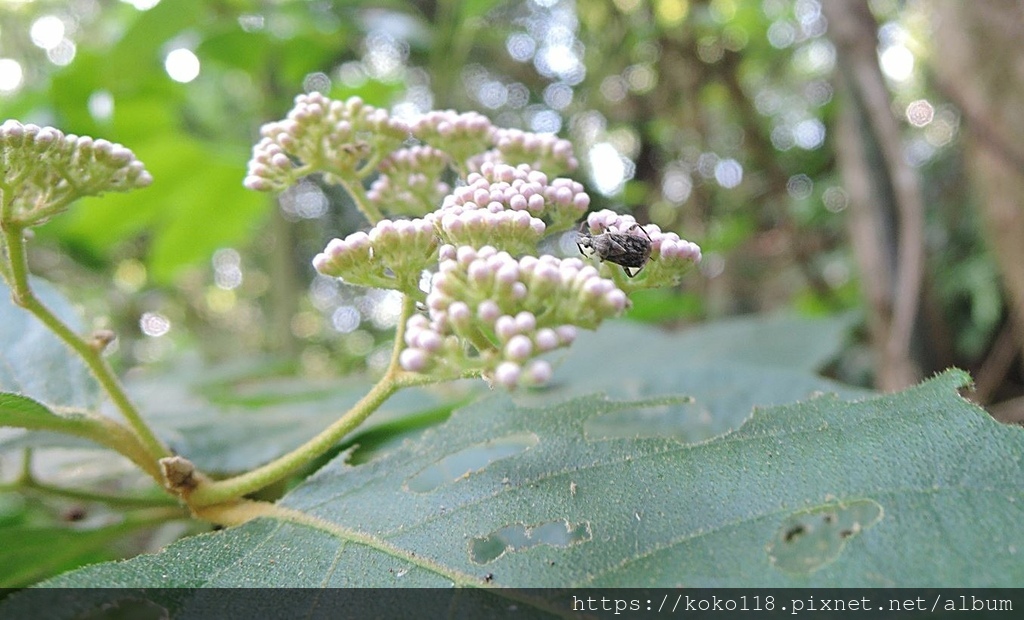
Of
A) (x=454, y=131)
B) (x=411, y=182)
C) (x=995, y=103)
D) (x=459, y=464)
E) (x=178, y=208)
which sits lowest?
(x=459, y=464)

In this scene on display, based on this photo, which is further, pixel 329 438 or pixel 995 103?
pixel 995 103

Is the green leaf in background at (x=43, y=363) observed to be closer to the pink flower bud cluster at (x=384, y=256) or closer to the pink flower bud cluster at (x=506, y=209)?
the pink flower bud cluster at (x=384, y=256)

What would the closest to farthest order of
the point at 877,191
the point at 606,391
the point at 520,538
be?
the point at 520,538 < the point at 606,391 < the point at 877,191

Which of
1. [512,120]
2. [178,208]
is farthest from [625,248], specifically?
[512,120]

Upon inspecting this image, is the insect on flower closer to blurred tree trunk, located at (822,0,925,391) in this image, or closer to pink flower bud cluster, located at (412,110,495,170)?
pink flower bud cluster, located at (412,110,495,170)

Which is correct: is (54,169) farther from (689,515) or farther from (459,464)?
(689,515)

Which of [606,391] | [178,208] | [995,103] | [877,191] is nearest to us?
[606,391]

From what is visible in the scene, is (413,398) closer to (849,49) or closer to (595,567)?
(595,567)
